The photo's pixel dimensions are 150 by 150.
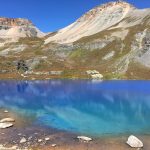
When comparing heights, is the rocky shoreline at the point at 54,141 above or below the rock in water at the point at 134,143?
below

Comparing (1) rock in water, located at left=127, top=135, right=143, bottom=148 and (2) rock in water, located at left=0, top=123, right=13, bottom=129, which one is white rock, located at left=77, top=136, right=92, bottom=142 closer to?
(1) rock in water, located at left=127, top=135, right=143, bottom=148

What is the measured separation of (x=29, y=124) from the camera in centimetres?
4984

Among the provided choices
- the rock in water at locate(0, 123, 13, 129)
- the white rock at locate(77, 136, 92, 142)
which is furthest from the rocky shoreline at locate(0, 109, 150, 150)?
the rock in water at locate(0, 123, 13, 129)

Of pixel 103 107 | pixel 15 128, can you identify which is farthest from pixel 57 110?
pixel 15 128

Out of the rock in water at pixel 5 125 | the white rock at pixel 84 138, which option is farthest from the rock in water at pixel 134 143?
the rock in water at pixel 5 125

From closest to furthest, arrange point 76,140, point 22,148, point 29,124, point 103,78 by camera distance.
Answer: point 22,148 → point 76,140 → point 29,124 → point 103,78

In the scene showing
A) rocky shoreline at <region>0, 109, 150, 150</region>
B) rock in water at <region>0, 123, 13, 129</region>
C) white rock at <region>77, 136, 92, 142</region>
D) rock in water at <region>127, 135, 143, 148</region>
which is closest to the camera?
rock in water at <region>127, 135, 143, 148</region>

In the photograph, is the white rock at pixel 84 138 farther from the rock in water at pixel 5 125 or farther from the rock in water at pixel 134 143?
the rock in water at pixel 5 125

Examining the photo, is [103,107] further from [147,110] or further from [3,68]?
[3,68]

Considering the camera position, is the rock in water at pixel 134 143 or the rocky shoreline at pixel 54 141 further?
the rocky shoreline at pixel 54 141

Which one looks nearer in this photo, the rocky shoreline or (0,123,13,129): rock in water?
the rocky shoreline

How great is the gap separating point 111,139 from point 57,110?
94.7ft

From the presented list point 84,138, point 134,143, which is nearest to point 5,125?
point 84,138

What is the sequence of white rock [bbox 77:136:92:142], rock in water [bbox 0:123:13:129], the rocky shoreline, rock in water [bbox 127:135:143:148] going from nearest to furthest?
rock in water [bbox 127:135:143:148], the rocky shoreline, white rock [bbox 77:136:92:142], rock in water [bbox 0:123:13:129]
